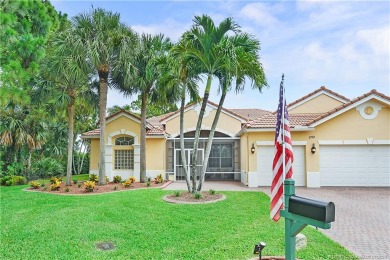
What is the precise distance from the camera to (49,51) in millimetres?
16844

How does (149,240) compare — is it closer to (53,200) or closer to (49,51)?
(53,200)

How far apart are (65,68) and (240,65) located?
961 centimetres

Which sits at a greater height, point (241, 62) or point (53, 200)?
point (241, 62)

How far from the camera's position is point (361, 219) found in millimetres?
9438

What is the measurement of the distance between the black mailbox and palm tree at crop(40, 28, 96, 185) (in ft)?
48.4

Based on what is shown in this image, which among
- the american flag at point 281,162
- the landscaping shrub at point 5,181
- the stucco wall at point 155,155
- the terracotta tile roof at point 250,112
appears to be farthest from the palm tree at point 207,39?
the landscaping shrub at point 5,181

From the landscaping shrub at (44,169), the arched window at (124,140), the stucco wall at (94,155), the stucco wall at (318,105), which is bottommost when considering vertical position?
the landscaping shrub at (44,169)

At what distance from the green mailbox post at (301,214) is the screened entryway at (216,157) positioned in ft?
59.7

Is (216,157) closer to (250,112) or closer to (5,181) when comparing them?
(250,112)

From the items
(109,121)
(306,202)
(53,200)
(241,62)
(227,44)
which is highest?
(227,44)

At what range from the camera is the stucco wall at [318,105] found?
2070 centimetres

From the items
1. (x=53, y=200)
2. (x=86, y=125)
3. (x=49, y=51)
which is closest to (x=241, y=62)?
(x=53, y=200)

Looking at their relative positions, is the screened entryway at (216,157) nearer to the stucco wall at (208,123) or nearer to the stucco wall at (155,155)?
the stucco wall at (208,123)

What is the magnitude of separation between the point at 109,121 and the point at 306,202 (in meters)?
19.7
